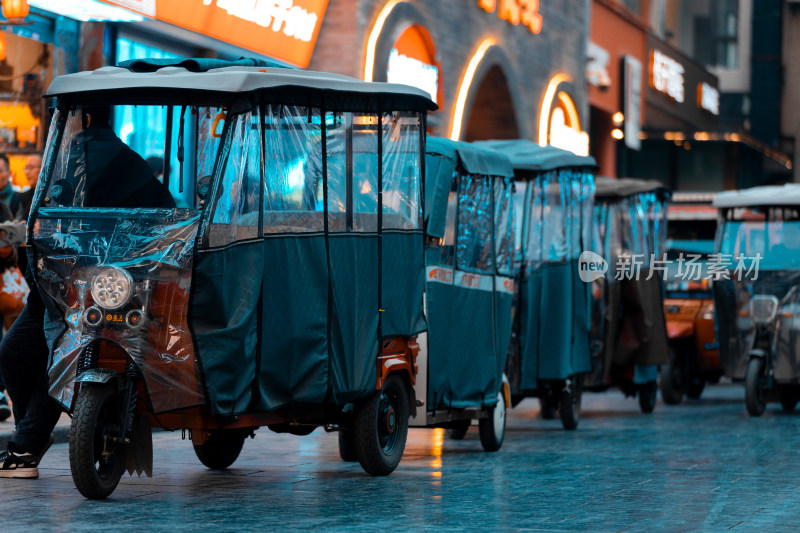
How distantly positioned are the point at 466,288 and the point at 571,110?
1567 cm

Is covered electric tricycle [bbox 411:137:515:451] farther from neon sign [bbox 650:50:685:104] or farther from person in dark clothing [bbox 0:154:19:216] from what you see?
neon sign [bbox 650:50:685:104]

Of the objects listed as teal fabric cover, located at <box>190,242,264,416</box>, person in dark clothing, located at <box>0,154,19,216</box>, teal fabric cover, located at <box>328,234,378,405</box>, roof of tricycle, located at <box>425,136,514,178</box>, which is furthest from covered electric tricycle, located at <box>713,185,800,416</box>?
teal fabric cover, located at <box>190,242,264,416</box>

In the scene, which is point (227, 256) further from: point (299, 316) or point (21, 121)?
point (21, 121)

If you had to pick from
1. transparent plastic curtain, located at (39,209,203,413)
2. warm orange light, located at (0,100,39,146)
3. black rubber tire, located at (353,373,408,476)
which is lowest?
black rubber tire, located at (353,373,408,476)

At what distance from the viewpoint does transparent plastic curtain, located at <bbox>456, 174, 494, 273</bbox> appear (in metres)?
11.2

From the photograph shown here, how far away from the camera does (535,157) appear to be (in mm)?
13516

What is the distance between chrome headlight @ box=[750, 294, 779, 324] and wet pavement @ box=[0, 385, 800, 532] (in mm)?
2675

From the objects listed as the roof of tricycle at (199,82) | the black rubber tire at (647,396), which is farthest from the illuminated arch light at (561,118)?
the roof of tricycle at (199,82)

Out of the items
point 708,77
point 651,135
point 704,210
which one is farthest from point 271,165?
point 708,77

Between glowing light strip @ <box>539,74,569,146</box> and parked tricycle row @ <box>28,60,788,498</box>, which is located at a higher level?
glowing light strip @ <box>539,74,569,146</box>

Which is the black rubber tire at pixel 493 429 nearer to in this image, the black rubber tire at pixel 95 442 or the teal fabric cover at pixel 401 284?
the teal fabric cover at pixel 401 284

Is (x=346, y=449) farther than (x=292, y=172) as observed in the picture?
Yes

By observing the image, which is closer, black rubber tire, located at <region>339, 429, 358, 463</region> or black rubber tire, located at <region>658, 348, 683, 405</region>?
black rubber tire, located at <region>339, 429, 358, 463</region>

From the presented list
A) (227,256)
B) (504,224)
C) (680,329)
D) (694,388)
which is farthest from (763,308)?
(227,256)
